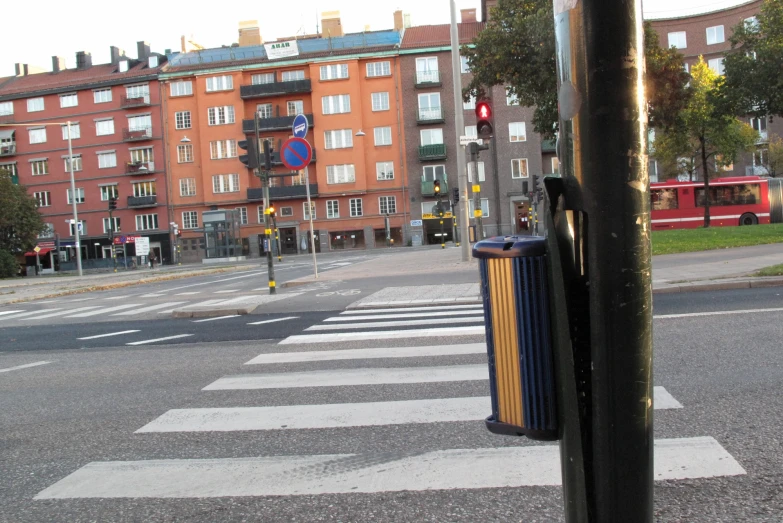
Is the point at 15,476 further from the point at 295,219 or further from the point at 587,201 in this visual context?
the point at 295,219

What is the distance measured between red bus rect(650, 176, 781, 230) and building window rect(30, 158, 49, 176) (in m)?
54.6

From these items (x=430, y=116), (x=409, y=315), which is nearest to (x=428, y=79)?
(x=430, y=116)

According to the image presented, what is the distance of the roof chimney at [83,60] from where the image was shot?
2739 inches

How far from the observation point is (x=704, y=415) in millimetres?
4320

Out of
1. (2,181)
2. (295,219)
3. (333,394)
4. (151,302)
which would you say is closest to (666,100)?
(151,302)

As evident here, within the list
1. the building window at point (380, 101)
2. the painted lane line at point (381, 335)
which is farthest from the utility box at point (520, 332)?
the building window at point (380, 101)

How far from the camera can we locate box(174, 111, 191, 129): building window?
62969 mm

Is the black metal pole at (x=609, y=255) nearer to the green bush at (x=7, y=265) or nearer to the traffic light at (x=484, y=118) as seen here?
the traffic light at (x=484, y=118)

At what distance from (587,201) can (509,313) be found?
41cm

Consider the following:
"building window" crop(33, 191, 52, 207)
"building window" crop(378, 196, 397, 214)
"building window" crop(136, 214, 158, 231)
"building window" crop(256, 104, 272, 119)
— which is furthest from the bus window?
"building window" crop(33, 191, 52, 207)

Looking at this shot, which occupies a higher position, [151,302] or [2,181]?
[2,181]

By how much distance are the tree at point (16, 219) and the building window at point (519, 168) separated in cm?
3952

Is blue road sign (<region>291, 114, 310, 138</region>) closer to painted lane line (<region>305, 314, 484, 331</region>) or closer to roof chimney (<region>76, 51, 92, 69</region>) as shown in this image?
painted lane line (<region>305, 314, 484, 331</region>)

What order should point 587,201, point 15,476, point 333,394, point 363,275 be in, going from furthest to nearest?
point 363,275, point 333,394, point 15,476, point 587,201
